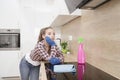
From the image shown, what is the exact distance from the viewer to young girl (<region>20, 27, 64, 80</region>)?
172cm

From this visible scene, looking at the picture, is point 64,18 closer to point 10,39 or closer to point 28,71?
point 28,71

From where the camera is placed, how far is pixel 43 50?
1730 millimetres

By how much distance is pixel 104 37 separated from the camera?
4.53 ft

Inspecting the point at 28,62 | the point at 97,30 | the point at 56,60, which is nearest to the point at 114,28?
the point at 97,30

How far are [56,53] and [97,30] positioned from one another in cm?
54

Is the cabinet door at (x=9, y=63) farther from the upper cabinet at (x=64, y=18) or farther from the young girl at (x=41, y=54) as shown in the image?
the young girl at (x=41, y=54)

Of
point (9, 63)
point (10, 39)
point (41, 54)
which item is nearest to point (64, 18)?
point (41, 54)

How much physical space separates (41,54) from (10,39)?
6.73 ft

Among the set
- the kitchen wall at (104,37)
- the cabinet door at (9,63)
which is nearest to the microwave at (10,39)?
the cabinet door at (9,63)

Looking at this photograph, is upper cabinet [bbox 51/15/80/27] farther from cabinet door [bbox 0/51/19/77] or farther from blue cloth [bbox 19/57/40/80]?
cabinet door [bbox 0/51/19/77]

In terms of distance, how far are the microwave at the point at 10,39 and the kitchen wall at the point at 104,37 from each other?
6.91 ft

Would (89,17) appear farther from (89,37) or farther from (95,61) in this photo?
(95,61)

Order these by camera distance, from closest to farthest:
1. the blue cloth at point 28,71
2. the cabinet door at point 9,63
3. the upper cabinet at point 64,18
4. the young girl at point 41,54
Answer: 1. the young girl at point 41,54
2. the blue cloth at point 28,71
3. the upper cabinet at point 64,18
4. the cabinet door at point 9,63

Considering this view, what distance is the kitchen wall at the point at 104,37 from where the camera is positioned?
1188 millimetres
